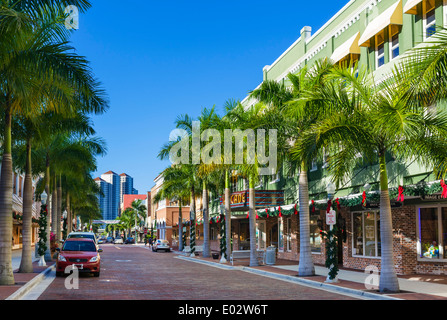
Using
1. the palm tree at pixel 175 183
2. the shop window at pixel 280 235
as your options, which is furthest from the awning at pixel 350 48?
the palm tree at pixel 175 183

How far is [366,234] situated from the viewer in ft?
81.1

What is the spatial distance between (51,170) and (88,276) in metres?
14.4

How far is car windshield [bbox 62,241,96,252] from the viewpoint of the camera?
23016mm

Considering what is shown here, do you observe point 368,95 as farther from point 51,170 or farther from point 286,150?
point 51,170

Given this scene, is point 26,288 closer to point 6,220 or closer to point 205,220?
point 6,220

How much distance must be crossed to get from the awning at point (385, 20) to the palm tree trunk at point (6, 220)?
1538cm

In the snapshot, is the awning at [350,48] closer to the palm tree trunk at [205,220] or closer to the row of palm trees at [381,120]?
the row of palm trees at [381,120]

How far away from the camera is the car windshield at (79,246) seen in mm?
23016

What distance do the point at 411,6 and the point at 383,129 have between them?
760 cm

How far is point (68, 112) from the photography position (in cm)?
1723

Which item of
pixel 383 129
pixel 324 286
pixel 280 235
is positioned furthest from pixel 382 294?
pixel 280 235

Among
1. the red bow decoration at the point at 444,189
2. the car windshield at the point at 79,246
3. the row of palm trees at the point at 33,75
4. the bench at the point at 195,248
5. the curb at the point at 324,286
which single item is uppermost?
the row of palm trees at the point at 33,75
